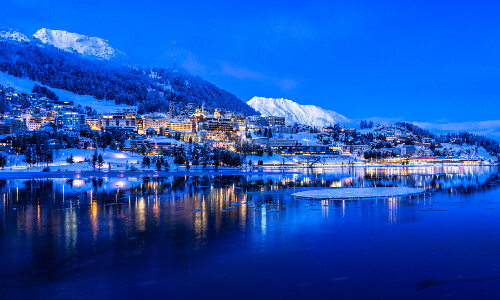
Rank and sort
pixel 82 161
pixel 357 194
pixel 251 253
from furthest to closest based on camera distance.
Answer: pixel 82 161 < pixel 357 194 < pixel 251 253

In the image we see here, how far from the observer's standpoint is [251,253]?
49.9 ft

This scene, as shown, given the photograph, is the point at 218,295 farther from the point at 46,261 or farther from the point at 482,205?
the point at 482,205

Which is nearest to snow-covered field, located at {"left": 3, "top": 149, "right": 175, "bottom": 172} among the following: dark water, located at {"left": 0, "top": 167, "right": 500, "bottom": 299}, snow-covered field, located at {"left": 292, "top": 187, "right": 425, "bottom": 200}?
snow-covered field, located at {"left": 292, "top": 187, "right": 425, "bottom": 200}

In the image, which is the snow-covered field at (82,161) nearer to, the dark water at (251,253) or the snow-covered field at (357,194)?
the snow-covered field at (357,194)

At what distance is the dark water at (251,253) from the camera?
1148 centimetres

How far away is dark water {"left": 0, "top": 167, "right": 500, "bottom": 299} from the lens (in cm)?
1148

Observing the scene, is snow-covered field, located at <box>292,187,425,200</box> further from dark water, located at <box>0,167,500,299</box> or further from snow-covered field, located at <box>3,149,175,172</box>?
snow-covered field, located at <box>3,149,175,172</box>

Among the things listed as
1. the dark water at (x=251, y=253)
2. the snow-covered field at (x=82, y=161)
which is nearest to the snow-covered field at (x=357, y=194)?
the dark water at (x=251, y=253)

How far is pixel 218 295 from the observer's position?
432 inches

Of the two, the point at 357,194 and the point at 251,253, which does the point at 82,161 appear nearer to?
the point at 357,194

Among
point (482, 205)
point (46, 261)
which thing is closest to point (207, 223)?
point (46, 261)

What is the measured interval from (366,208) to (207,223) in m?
11.1

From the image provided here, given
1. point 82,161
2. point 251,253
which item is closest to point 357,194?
point 251,253

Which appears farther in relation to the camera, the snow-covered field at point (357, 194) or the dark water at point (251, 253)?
the snow-covered field at point (357, 194)
